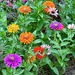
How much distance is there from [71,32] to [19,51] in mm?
503

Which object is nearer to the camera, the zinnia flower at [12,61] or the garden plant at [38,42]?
the zinnia flower at [12,61]

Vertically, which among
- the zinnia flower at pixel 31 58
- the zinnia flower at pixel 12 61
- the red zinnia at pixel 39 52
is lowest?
the zinnia flower at pixel 31 58

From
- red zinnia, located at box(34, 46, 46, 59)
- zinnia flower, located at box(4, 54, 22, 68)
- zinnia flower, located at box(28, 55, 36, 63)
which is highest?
zinnia flower, located at box(4, 54, 22, 68)

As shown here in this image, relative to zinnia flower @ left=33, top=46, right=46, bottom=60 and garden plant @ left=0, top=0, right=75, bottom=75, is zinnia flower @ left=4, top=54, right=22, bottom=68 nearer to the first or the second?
garden plant @ left=0, top=0, right=75, bottom=75

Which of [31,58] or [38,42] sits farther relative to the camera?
[38,42]

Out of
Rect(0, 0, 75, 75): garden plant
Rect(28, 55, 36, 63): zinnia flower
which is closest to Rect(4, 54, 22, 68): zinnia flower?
Rect(0, 0, 75, 75): garden plant

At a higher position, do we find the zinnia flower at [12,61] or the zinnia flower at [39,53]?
the zinnia flower at [12,61]

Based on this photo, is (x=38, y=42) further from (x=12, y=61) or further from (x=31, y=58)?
(x=12, y=61)

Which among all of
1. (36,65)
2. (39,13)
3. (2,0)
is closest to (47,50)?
(36,65)

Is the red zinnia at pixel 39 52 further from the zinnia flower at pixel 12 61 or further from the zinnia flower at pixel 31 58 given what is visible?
the zinnia flower at pixel 12 61

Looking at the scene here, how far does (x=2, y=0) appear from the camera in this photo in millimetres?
3346

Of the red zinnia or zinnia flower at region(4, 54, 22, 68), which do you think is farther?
the red zinnia

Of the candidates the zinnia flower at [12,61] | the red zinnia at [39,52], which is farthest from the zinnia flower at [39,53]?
the zinnia flower at [12,61]

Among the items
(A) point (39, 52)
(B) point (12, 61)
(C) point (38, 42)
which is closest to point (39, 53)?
(A) point (39, 52)
